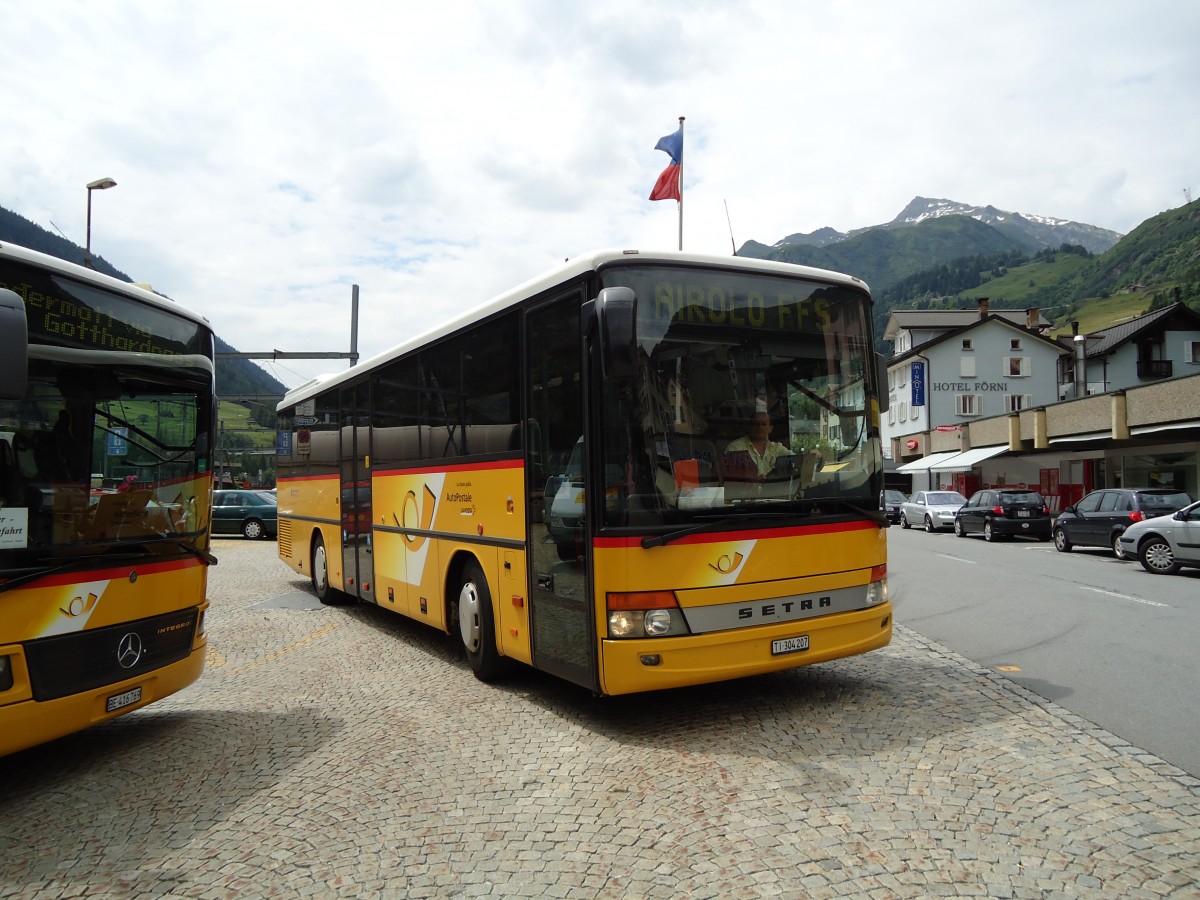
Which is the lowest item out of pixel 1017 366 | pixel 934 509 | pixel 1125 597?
pixel 1125 597

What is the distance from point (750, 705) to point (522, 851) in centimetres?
285

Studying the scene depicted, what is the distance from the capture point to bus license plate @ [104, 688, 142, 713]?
5.41 meters

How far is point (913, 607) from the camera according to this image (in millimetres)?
12414

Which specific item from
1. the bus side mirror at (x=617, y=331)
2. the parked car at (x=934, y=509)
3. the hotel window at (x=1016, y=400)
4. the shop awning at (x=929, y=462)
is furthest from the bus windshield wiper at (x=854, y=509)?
the hotel window at (x=1016, y=400)

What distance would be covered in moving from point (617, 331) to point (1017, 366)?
65.9 m

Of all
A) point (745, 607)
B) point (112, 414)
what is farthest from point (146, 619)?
point (745, 607)

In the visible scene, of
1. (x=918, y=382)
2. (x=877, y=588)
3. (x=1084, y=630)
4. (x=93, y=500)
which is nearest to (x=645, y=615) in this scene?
(x=877, y=588)

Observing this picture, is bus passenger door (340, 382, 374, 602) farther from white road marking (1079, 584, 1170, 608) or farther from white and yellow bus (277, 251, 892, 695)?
white road marking (1079, 584, 1170, 608)

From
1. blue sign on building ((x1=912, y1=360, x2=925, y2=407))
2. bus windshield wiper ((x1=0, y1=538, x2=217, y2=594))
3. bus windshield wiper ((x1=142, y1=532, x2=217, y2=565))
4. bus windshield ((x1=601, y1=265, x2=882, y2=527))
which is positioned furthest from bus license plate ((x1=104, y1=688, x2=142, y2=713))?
blue sign on building ((x1=912, y1=360, x2=925, y2=407))

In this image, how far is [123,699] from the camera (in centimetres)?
551

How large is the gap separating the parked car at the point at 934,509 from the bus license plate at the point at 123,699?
105ft

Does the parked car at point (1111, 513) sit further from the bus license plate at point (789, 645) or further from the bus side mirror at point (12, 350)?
the bus side mirror at point (12, 350)

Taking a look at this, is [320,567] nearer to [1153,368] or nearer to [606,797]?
[606,797]

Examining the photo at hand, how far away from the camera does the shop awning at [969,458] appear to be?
42656 mm
